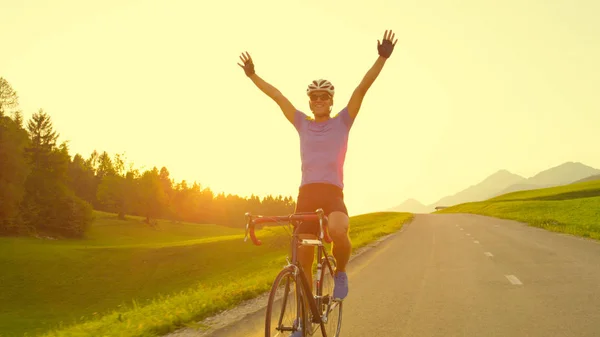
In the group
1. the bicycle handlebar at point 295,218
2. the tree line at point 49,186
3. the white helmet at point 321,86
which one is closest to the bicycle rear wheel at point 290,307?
the bicycle handlebar at point 295,218

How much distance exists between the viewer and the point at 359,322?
699cm

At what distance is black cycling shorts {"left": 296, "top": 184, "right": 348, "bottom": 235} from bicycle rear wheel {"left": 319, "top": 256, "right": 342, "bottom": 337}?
687 mm

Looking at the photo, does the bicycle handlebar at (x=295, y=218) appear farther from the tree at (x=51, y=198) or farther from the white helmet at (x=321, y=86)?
the tree at (x=51, y=198)

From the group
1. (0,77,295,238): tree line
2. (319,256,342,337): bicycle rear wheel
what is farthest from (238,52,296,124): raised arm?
(0,77,295,238): tree line

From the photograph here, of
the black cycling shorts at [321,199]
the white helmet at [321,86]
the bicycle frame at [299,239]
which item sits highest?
the white helmet at [321,86]

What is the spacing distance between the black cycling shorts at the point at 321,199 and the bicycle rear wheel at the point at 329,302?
687 millimetres

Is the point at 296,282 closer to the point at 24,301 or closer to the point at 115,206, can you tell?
the point at 24,301

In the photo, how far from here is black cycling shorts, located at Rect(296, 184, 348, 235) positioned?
4898 mm

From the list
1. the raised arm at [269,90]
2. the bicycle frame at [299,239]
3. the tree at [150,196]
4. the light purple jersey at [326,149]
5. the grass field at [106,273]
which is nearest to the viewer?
the bicycle frame at [299,239]

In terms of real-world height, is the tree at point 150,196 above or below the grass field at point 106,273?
above

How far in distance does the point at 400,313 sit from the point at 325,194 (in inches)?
138

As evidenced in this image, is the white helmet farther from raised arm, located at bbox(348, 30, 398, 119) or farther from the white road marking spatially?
the white road marking

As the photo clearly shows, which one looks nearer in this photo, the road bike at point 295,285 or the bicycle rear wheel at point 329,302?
the road bike at point 295,285

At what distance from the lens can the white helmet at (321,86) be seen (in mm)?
5047
